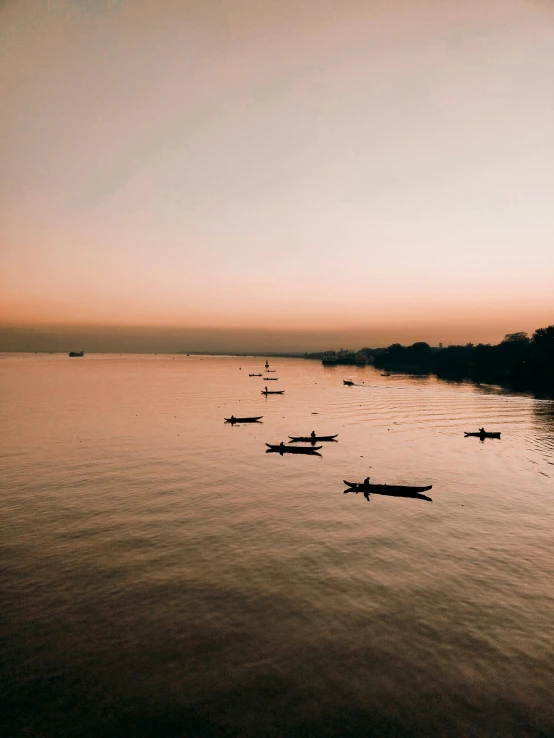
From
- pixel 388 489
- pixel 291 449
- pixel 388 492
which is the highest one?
pixel 388 489

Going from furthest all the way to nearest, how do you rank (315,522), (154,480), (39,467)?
(39,467)
(154,480)
(315,522)

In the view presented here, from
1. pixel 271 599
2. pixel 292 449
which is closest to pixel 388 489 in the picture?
pixel 292 449

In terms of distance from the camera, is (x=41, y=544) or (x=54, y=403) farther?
(x=54, y=403)

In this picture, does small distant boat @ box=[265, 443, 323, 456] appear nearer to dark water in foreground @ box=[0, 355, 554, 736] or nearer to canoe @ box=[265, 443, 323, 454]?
canoe @ box=[265, 443, 323, 454]

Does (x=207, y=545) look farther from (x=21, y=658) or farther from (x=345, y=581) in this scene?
(x=21, y=658)

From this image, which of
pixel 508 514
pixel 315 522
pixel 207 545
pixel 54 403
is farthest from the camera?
pixel 54 403

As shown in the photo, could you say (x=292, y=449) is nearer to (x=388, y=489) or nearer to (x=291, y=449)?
(x=291, y=449)

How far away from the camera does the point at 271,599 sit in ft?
81.7

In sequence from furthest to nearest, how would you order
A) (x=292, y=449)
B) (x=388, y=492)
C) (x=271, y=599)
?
(x=292, y=449)
(x=388, y=492)
(x=271, y=599)

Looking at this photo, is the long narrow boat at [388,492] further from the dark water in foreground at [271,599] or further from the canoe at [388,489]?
the dark water in foreground at [271,599]

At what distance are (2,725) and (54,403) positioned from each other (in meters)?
111

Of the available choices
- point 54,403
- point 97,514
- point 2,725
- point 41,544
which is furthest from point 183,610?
point 54,403

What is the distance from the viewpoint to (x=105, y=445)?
220 feet

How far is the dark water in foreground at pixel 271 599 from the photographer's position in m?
17.4
